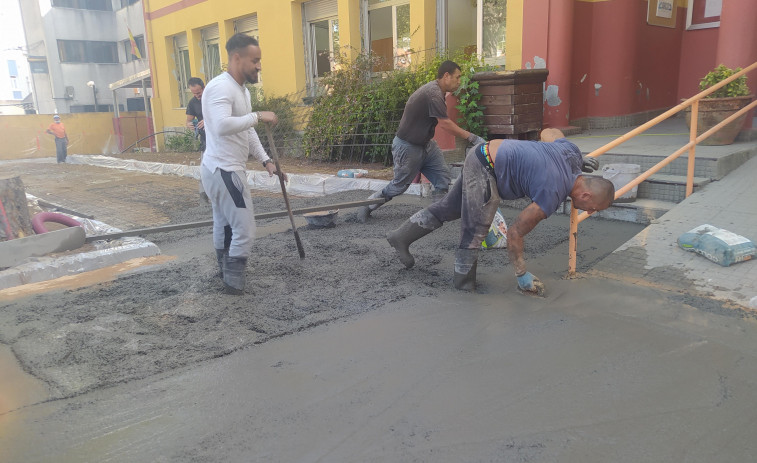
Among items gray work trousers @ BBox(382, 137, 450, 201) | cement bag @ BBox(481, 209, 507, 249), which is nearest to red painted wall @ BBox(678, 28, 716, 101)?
gray work trousers @ BBox(382, 137, 450, 201)

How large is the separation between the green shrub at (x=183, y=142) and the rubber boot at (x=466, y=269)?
1489 cm

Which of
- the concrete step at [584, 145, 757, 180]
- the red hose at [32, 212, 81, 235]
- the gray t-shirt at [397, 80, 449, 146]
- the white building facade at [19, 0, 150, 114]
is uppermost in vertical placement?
the white building facade at [19, 0, 150, 114]

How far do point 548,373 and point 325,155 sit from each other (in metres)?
8.80

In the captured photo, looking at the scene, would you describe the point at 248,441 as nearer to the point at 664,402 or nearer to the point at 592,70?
the point at 664,402

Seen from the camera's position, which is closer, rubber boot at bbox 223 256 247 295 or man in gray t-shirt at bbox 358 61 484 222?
rubber boot at bbox 223 256 247 295

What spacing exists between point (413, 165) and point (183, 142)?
1417cm

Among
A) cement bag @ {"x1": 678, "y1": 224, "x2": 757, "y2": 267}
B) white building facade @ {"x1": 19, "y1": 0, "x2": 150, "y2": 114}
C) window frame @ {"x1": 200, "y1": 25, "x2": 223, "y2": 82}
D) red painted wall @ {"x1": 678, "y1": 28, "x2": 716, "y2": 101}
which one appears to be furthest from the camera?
white building facade @ {"x1": 19, "y1": 0, "x2": 150, "y2": 114}

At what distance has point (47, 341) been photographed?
10.9 ft

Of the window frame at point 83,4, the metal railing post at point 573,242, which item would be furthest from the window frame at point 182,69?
the metal railing post at point 573,242

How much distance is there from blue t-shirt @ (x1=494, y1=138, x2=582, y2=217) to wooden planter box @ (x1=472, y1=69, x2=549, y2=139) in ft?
12.5

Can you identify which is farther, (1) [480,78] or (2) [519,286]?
(1) [480,78]

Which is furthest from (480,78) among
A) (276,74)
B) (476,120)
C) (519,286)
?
(276,74)

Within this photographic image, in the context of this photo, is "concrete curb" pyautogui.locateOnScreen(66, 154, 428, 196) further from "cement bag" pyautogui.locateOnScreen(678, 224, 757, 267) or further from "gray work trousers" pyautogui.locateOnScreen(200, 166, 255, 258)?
"gray work trousers" pyautogui.locateOnScreen(200, 166, 255, 258)

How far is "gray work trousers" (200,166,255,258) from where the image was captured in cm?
381
